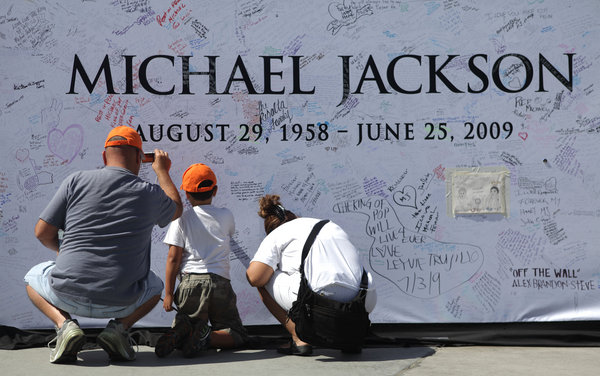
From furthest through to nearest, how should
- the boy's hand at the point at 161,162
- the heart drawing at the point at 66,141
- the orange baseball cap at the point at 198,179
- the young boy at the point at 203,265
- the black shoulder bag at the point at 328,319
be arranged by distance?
the heart drawing at the point at 66,141 < the boy's hand at the point at 161,162 < the orange baseball cap at the point at 198,179 < the young boy at the point at 203,265 < the black shoulder bag at the point at 328,319

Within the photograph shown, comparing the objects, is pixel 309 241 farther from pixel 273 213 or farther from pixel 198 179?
pixel 198 179

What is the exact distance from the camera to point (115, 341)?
425cm

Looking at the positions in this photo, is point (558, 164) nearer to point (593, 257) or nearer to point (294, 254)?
point (593, 257)

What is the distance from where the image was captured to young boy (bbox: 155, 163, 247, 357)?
4.64m

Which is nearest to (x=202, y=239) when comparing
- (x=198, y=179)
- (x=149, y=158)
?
(x=198, y=179)

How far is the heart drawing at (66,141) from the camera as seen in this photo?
5.17 meters

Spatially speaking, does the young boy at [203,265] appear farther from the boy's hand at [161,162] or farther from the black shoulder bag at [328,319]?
the black shoulder bag at [328,319]

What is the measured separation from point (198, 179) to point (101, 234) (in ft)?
2.56

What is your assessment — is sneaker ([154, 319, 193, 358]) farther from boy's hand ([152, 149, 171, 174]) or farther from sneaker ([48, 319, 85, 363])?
boy's hand ([152, 149, 171, 174])

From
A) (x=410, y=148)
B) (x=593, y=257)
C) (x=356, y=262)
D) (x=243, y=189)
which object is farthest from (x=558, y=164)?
(x=243, y=189)

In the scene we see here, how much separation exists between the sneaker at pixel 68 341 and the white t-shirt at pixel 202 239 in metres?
0.79

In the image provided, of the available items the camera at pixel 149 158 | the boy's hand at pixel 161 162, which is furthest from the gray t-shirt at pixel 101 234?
the camera at pixel 149 158

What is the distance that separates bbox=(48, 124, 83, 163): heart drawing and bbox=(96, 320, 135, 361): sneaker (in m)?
1.45

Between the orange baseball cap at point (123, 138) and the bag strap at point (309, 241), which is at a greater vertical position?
the orange baseball cap at point (123, 138)
